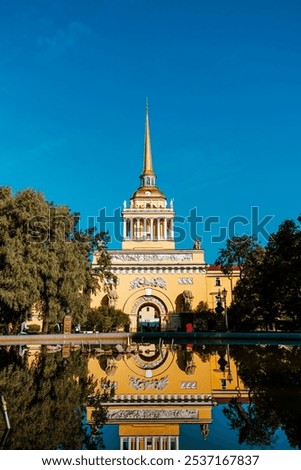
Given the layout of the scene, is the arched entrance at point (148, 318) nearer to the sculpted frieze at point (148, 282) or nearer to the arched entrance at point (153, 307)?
the arched entrance at point (153, 307)

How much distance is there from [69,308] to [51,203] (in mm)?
7085

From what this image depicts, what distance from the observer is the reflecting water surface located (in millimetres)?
6664

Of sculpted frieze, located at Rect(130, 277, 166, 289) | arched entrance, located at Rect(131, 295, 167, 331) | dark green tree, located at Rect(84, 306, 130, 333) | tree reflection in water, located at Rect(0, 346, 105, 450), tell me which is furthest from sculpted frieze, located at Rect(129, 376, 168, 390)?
sculpted frieze, located at Rect(130, 277, 166, 289)

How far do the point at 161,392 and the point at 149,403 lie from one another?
3.89ft

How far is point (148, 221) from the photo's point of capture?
175 ft

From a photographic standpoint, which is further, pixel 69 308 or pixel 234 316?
pixel 234 316

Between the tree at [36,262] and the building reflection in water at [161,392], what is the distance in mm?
7299

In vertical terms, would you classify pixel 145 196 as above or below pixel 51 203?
above

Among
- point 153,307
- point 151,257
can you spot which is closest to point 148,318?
point 153,307

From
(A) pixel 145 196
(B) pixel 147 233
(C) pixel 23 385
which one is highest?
(A) pixel 145 196

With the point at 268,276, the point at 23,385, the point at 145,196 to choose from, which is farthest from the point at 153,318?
the point at 23,385
